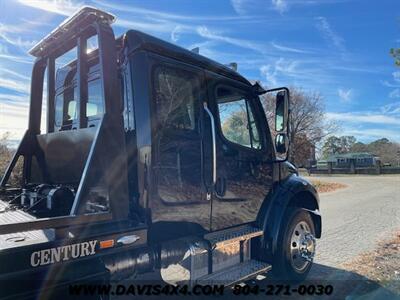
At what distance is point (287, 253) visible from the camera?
4.56 metres

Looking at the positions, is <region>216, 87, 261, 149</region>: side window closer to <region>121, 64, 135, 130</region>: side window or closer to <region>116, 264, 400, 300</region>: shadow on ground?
<region>121, 64, 135, 130</region>: side window

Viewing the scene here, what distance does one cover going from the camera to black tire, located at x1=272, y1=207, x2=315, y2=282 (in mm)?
4441

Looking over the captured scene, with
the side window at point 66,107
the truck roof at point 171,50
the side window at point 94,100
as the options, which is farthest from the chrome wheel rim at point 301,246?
the side window at point 66,107

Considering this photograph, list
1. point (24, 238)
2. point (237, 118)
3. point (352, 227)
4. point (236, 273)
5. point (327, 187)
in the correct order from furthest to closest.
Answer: point (327, 187) → point (352, 227) → point (237, 118) → point (236, 273) → point (24, 238)

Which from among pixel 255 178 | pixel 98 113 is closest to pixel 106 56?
pixel 98 113

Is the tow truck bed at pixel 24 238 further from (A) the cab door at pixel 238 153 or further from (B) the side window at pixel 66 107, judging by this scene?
(A) the cab door at pixel 238 153

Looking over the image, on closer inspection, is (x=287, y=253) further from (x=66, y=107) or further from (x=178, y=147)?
(x=66, y=107)

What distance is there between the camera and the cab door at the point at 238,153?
3.77m

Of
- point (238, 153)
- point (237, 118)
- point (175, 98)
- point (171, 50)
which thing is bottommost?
A: point (238, 153)

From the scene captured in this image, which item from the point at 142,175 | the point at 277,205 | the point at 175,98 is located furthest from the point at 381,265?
the point at 142,175

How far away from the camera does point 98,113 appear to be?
11.2 ft

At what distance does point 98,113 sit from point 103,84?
1.84 feet

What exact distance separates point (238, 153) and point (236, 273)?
127 centimetres

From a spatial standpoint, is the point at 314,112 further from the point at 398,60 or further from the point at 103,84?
the point at 103,84
